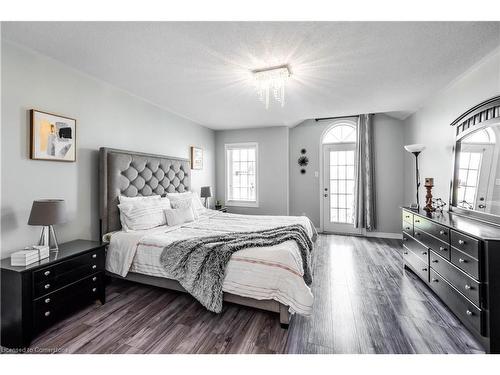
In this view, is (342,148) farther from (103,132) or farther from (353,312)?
(103,132)

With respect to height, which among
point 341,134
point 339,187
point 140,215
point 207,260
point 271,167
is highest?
point 341,134

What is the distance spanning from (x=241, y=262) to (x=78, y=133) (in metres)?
2.37

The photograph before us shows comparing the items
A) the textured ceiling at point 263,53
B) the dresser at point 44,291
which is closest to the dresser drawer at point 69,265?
the dresser at point 44,291

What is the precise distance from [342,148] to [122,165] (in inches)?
173

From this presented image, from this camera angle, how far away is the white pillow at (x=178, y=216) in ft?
10.3

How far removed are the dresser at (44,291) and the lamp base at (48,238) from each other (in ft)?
0.23

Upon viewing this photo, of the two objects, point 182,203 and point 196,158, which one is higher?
point 196,158

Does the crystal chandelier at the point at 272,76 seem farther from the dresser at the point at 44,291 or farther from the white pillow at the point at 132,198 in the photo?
the dresser at the point at 44,291

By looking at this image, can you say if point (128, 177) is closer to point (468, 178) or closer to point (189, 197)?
point (189, 197)

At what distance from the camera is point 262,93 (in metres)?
3.31

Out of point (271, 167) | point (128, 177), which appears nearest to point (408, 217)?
point (271, 167)

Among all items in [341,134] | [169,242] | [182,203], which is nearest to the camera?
[169,242]

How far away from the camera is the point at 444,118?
308 centimetres

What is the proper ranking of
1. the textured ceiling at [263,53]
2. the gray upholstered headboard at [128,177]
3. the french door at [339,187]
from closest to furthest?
the textured ceiling at [263,53]
the gray upholstered headboard at [128,177]
the french door at [339,187]
